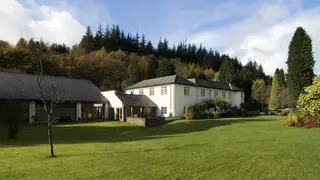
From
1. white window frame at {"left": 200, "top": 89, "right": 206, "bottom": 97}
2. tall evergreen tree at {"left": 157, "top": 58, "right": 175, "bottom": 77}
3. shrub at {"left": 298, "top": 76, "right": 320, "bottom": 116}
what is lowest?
shrub at {"left": 298, "top": 76, "right": 320, "bottom": 116}

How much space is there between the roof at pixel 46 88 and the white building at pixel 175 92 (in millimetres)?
7935

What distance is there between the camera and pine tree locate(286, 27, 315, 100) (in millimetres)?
41156

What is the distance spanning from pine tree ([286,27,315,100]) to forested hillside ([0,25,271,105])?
36.5m

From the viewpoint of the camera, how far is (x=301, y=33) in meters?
42.6

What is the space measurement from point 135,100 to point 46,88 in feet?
44.1

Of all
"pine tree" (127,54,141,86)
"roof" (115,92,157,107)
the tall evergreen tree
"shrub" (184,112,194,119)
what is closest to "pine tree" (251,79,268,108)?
the tall evergreen tree

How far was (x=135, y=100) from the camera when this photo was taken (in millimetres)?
44594

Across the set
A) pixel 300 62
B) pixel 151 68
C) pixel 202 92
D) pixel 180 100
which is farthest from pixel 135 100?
pixel 151 68

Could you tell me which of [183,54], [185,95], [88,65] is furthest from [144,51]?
[185,95]

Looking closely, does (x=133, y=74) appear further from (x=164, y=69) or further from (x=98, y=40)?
(x=98, y=40)

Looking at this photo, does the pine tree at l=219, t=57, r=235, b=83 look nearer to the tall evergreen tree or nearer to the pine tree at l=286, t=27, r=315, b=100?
the tall evergreen tree

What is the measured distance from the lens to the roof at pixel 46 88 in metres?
36.4

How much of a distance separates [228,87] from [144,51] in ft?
196

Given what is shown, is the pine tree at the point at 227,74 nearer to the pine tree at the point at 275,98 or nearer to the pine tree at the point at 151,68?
the pine tree at the point at 275,98
